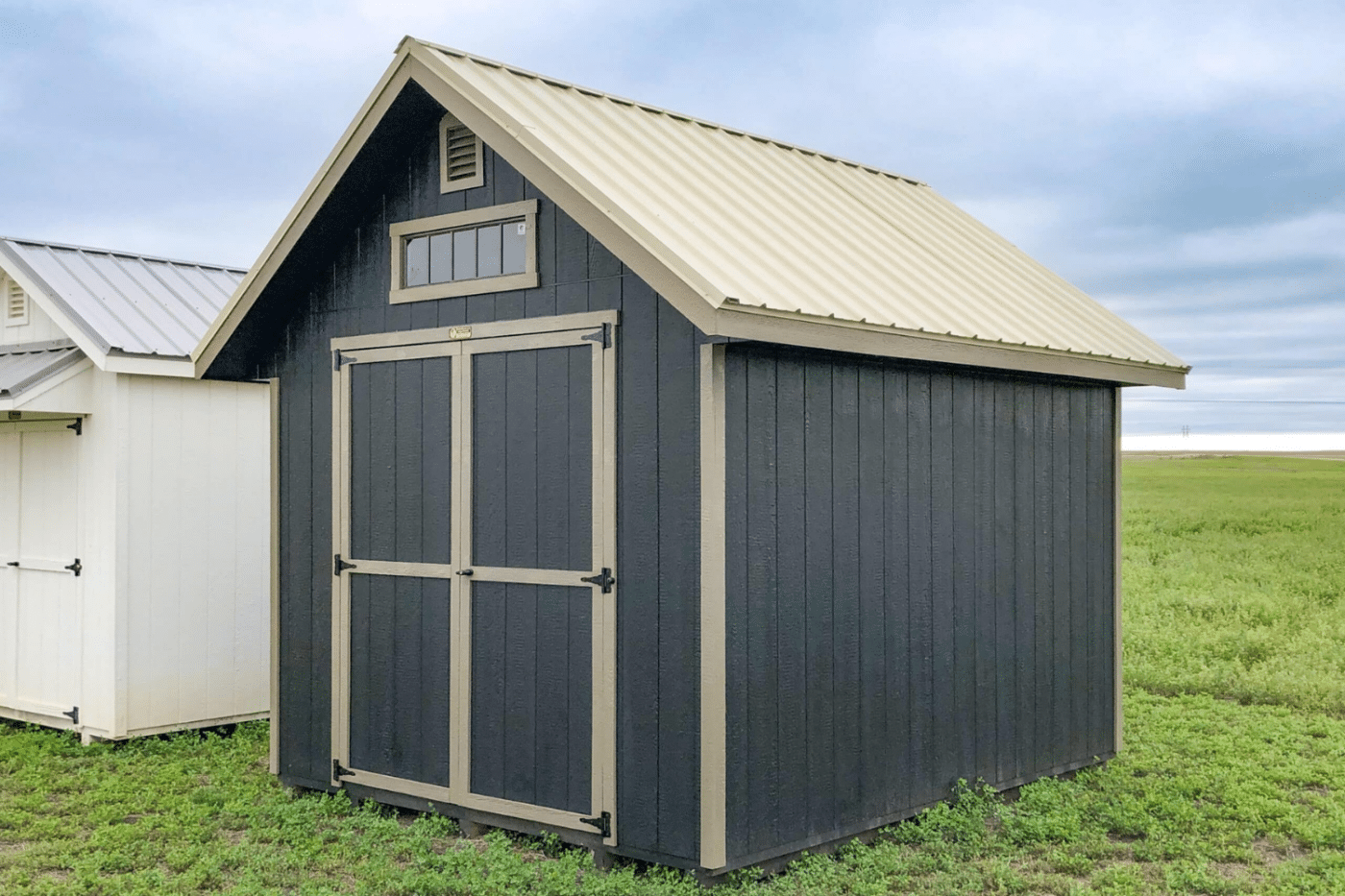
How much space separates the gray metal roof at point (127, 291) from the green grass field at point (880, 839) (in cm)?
280

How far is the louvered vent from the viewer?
22.0ft

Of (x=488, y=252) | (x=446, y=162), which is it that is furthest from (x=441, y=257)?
(x=446, y=162)

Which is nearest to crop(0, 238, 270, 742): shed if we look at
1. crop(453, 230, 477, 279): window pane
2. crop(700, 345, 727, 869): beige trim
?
crop(453, 230, 477, 279): window pane

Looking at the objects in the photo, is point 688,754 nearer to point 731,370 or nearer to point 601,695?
point 601,695

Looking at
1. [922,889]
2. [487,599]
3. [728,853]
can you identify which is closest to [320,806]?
[487,599]

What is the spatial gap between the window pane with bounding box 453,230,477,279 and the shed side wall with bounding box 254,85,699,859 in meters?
0.13

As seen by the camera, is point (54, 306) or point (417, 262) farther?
point (54, 306)

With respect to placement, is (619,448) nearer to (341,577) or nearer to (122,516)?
(341,577)

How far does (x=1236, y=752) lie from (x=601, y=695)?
5.12 metres

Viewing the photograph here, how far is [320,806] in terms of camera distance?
718 cm

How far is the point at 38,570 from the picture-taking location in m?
9.55

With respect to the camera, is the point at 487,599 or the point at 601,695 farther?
the point at 487,599

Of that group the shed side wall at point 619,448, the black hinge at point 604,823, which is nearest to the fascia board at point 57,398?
the shed side wall at point 619,448

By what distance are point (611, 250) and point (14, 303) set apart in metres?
6.46
